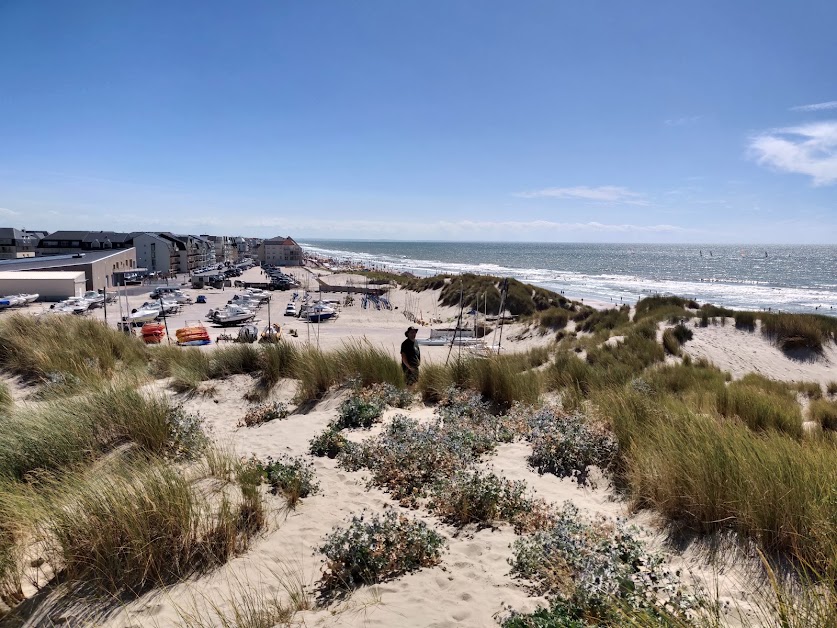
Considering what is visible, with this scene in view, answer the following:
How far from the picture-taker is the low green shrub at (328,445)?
5.66m

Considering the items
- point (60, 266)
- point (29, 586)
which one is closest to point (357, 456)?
point (29, 586)

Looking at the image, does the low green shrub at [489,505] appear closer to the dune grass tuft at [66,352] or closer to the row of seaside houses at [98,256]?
the dune grass tuft at [66,352]

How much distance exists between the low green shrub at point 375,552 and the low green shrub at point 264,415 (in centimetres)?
400

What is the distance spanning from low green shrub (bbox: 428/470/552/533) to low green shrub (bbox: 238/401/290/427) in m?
3.83

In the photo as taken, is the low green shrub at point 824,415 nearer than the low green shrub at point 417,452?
No

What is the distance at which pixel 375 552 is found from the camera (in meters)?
3.38

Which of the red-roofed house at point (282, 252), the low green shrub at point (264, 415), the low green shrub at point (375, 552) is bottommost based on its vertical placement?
the low green shrub at point (264, 415)

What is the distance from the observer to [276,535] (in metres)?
3.83

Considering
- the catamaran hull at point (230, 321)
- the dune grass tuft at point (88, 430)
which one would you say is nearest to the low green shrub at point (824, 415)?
the dune grass tuft at point (88, 430)

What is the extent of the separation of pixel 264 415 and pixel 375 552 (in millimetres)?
4541

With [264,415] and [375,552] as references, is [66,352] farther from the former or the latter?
[375,552]

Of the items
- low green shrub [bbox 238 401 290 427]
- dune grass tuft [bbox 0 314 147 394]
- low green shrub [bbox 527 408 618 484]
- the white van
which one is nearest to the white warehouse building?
the white van

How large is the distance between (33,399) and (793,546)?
30.3ft

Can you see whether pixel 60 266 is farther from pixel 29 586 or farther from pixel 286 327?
pixel 29 586
